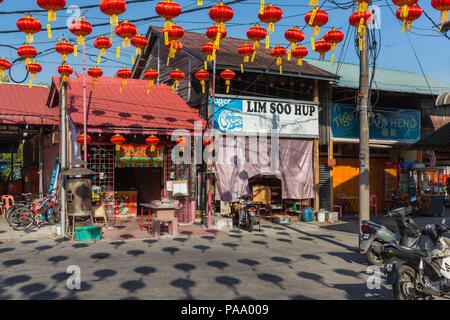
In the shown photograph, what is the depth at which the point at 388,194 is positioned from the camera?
23500 mm

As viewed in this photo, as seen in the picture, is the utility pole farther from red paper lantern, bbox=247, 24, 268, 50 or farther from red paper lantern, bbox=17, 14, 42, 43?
red paper lantern, bbox=17, 14, 42, 43

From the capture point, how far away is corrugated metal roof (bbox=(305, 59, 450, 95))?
21812 mm

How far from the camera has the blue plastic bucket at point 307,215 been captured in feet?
62.4

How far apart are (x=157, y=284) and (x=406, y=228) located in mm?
5981

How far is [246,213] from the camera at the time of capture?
16.3 meters

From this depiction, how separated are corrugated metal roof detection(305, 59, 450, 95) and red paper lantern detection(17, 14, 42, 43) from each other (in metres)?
15.1

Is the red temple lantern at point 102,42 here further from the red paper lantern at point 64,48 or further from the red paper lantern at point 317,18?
the red paper lantern at point 317,18

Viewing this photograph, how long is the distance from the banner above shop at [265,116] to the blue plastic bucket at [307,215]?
3.68 metres

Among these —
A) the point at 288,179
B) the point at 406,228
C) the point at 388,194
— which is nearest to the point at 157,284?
the point at 406,228

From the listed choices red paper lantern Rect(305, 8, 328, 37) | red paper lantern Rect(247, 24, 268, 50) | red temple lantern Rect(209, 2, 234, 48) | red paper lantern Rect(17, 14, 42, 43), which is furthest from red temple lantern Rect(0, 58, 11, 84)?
red paper lantern Rect(305, 8, 328, 37)

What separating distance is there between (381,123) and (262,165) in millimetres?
7989

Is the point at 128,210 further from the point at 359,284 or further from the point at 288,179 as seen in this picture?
the point at 359,284

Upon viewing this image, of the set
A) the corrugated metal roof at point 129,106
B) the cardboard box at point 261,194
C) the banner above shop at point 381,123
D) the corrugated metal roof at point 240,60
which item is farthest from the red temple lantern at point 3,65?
the banner above shop at point 381,123
